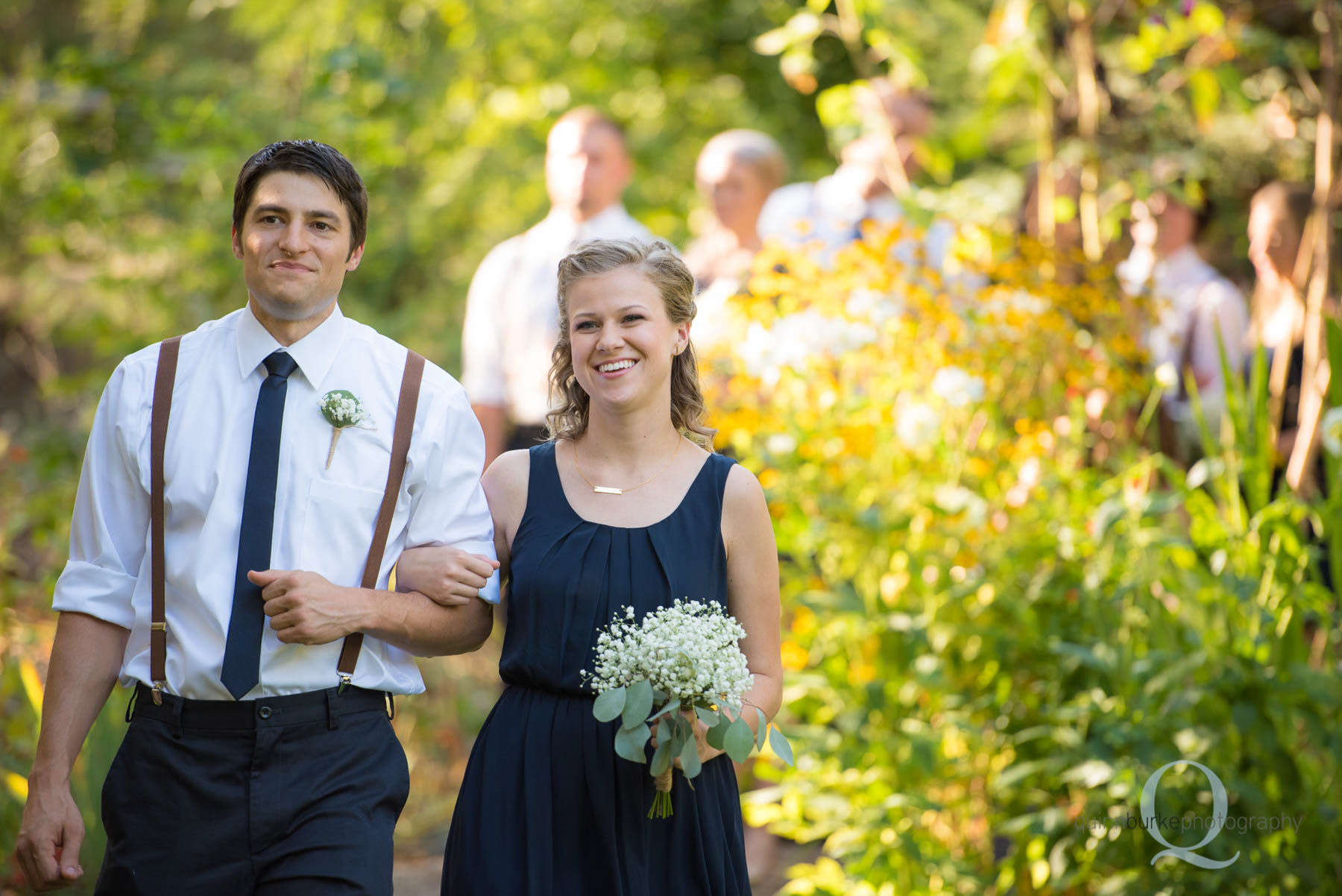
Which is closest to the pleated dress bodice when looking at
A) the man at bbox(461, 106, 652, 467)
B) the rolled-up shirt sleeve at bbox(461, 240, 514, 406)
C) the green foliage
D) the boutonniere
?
the boutonniere

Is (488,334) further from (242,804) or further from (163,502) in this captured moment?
(242,804)

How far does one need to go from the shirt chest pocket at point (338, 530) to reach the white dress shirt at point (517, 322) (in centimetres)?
253

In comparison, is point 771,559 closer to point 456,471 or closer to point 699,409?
point 699,409

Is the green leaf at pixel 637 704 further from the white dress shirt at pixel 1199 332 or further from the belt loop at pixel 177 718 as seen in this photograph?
the white dress shirt at pixel 1199 332

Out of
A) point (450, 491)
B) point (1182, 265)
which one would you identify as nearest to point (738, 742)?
point (450, 491)

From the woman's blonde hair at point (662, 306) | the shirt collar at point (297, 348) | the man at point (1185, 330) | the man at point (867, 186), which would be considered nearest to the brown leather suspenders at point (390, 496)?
the shirt collar at point (297, 348)

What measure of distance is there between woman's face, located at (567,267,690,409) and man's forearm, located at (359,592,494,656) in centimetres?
53

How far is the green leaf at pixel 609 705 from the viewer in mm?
2162

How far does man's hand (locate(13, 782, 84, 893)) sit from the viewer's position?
226 cm

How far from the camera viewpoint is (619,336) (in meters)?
2.57

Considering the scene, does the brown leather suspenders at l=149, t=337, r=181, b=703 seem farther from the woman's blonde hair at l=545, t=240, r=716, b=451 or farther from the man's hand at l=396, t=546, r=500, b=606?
the woman's blonde hair at l=545, t=240, r=716, b=451

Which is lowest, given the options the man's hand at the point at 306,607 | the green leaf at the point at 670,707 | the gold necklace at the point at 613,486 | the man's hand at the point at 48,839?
the man's hand at the point at 48,839

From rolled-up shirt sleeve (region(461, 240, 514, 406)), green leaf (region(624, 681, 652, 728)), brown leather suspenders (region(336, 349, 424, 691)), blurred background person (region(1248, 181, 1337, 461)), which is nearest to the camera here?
green leaf (region(624, 681, 652, 728))

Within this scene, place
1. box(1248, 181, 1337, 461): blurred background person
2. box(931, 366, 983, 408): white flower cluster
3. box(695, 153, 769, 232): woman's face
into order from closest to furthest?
box(931, 366, 983, 408): white flower cluster < box(1248, 181, 1337, 461): blurred background person < box(695, 153, 769, 232): woman's face
